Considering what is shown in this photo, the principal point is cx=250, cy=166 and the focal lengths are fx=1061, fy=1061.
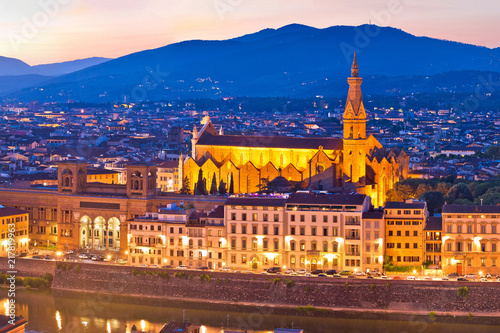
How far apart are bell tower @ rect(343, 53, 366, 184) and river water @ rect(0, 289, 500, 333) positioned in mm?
18348

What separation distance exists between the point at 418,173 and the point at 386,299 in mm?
32100

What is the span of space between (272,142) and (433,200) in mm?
12610

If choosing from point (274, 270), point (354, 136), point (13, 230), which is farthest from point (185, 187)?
point (274, 270)

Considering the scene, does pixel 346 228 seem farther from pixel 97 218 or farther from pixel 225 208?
pixel 97 218

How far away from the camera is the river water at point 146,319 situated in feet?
125

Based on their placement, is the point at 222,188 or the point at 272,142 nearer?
the point at 222,188

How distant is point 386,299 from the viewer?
39.4 metres

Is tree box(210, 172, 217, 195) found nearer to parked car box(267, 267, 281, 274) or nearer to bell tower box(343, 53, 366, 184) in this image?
bell tower box(343, 53, 366, 184)

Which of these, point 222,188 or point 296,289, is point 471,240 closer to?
point 296,289

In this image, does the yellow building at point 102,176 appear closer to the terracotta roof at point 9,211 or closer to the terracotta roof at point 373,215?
the terracotta roof at point 9,211

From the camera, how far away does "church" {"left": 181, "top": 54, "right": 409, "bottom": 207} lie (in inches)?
2259

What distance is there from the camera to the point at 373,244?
42.0 m

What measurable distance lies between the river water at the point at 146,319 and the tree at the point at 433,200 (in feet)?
49.3

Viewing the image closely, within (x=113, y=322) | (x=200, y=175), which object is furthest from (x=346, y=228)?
(x=200, y=175)
